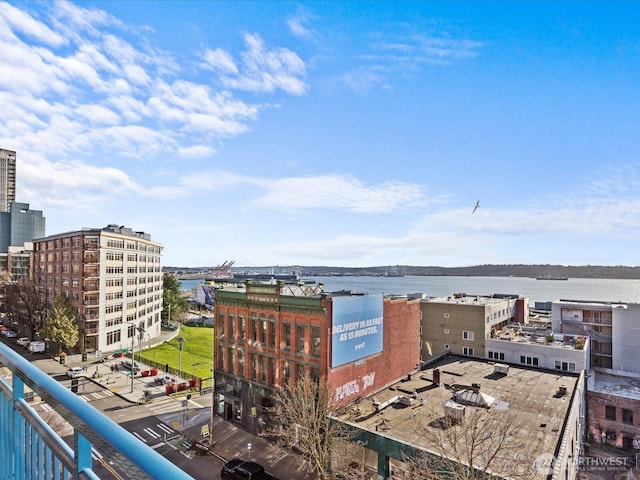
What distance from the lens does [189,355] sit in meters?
66.6

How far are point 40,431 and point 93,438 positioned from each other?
4.51ft

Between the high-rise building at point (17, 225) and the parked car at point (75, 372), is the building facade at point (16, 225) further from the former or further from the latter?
the parked car at point (75, 372)

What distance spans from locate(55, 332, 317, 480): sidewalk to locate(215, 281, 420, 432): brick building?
4.29ft

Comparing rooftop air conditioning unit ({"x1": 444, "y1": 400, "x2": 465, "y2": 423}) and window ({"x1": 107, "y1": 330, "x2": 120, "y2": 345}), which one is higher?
rooftop air conditioning unit ({"x1": 444, "y1": 400, "x2": 465, "y2": 423})

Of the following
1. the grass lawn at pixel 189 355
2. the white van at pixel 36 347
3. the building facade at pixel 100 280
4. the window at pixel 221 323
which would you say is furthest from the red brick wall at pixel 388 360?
the white van at pixel 36 347

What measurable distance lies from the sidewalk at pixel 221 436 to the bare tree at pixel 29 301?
27358 millimetres

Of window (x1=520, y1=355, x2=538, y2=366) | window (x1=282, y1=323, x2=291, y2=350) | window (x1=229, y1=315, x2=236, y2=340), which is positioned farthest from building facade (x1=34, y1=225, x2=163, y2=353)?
window (x1=520, y1=355, x2=538, y2=366)

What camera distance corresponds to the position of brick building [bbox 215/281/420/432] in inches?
1220

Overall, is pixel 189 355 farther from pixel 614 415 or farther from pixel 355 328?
pixel 614 415

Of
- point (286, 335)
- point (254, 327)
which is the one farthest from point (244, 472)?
point (254, 327)

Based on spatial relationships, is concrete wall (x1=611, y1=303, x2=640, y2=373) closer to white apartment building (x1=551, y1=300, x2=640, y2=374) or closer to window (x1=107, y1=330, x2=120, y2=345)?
white apartment building (x1=551, y1=300, x2=640, y2=374)

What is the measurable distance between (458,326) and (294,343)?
101 feet

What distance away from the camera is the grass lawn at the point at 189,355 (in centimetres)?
5688

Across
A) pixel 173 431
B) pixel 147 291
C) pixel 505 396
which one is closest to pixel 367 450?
pixel 505 396
